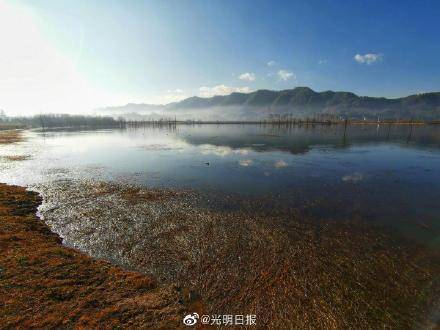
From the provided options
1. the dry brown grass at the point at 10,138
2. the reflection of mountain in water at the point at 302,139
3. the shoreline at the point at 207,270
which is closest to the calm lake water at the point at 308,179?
the shoreline at the point at 207,270

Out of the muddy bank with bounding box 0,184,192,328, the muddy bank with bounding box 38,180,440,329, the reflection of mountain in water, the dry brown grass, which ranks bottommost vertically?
the muddy bank with bounding box 38,180,440,329

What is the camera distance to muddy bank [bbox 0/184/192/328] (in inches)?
243

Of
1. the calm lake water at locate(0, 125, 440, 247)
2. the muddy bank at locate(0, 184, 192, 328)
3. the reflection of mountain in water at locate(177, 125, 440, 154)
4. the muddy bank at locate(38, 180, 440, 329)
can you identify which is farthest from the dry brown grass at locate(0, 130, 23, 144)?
the muddy bank at locate(0, 184, 192, 328)

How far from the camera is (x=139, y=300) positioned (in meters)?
7.23

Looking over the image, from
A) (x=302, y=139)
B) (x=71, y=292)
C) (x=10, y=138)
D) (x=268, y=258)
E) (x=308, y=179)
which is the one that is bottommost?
(x=268, y=258)

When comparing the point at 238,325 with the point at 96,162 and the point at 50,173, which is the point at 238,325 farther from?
the point at 96,162

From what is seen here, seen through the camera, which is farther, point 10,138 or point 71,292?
point 10,138

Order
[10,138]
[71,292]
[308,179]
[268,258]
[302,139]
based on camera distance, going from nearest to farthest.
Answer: [71,292], [268,258], [308,179], [302,139], [10,138]

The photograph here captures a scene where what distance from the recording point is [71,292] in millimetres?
7219

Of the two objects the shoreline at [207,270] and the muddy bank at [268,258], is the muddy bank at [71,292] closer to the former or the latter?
the shoreline at [207,270]

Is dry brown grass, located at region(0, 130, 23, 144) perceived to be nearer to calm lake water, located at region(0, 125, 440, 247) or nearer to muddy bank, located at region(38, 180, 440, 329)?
calm lake water, located at region(0, 125, 440, 247)

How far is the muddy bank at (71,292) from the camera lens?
618 cm

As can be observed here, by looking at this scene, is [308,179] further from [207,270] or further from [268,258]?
[207,270]

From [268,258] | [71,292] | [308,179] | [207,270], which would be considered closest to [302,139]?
[308,179]
